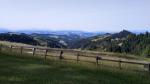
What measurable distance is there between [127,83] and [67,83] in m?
3.36

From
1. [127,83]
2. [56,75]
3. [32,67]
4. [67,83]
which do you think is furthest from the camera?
[32,67]

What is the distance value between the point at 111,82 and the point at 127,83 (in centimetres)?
86

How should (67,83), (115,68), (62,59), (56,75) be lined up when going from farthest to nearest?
1. (62,59)
2. (115,68)
3. (56,75)
4. (67,83)

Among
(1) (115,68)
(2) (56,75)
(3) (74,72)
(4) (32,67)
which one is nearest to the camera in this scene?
(2) (56,75)

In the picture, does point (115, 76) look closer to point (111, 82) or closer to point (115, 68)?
point (111, 82)

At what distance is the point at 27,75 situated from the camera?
64.6 ft

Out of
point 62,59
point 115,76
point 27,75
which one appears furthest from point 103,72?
point 62,59

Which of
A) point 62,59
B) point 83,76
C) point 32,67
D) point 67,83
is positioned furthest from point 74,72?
point 62,59

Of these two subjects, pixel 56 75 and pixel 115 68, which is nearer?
pixel 56 75

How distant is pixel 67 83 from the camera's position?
1753 centimetres

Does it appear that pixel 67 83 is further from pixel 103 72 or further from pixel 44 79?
pixel 103 72

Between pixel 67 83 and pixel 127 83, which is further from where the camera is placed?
pixel 127 83

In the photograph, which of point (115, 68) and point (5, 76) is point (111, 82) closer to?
point (5, 76)

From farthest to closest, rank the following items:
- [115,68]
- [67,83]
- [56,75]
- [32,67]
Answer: [115,68]
[32,67]
[56,75]
[67,83]
